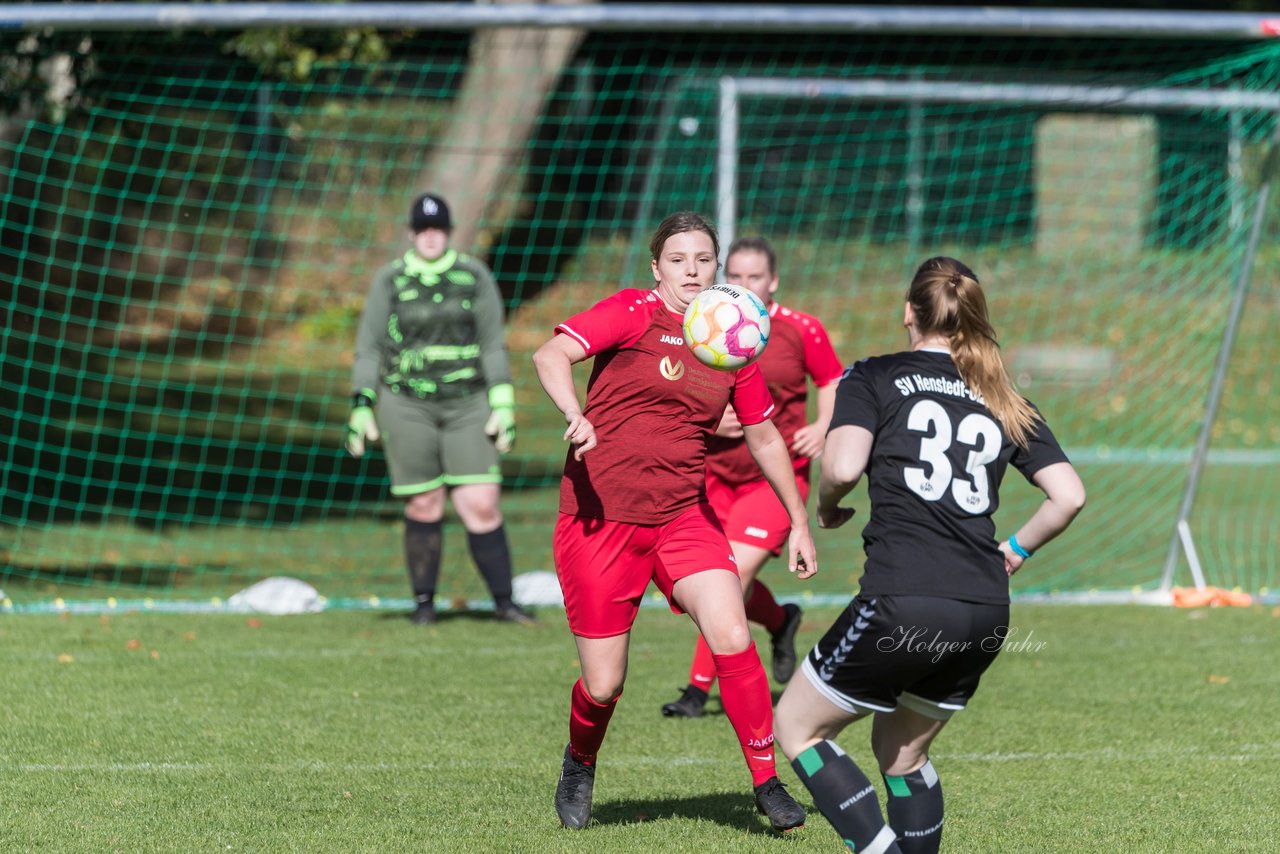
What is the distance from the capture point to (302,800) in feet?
16.9

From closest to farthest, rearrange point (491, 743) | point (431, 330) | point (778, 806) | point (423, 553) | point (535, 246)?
point (778, 806) → point (491, 743) → point (431, 330) → point (423, 553) → point (535, 246)

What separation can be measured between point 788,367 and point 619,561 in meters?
2.13

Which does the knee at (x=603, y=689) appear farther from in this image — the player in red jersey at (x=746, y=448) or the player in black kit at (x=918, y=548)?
the player in red jersey at (x=746, y=448)

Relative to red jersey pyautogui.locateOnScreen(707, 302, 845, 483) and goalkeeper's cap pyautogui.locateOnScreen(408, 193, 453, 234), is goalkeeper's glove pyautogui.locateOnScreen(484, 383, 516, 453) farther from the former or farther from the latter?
red jersey pyautogui.locateOnScreen(707, 302, 845, 483)

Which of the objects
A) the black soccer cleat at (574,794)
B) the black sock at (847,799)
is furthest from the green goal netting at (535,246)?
the black sock at (847,799)

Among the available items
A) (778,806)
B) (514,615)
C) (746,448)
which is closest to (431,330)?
(514,615)

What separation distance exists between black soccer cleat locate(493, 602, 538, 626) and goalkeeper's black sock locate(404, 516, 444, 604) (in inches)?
15.8

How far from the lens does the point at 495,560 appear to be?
8.58 metres

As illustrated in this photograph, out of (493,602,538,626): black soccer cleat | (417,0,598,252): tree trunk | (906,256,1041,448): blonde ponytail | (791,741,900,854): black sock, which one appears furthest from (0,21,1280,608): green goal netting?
(791,741,900,854): black sock

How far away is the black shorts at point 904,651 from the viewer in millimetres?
3803

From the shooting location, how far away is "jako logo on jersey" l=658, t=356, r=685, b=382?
4.82 metres

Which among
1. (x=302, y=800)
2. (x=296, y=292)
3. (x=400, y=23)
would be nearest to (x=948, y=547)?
(x=302, y=800)

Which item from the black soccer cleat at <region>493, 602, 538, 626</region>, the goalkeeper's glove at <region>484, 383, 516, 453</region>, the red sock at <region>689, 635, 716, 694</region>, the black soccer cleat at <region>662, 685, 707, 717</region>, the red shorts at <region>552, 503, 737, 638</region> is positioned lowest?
the black soccer cleat at <region>493, 602, 538, 626</region>

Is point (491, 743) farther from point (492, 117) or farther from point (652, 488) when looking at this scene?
point (492, 117)
